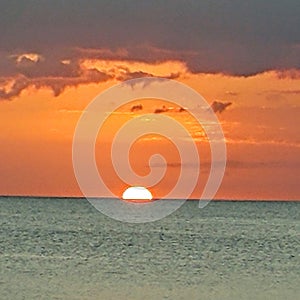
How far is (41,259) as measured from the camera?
1361 inches

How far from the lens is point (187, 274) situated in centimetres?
3031

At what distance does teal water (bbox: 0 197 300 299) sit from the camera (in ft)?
85.6

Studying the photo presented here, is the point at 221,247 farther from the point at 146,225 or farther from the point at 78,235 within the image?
the point at 146,225

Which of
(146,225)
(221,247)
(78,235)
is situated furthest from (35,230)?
(221,247)

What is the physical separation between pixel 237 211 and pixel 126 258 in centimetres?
4949

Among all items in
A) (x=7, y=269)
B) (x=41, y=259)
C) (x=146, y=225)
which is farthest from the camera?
(x=146, y=225)

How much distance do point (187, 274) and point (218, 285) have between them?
109 inches

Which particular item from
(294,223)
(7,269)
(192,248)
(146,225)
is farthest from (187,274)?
(294,223)

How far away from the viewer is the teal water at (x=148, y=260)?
26078 mm

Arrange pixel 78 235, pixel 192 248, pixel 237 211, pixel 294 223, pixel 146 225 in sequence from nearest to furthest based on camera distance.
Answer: pixel 192 248 < pixel 78 235 < pixel 146 225 < pixel 294 223 < pixel 237 211

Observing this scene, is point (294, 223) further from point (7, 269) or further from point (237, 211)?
point (7, 269)

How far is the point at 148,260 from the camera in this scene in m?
35.5

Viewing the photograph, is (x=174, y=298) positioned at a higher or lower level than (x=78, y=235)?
lower

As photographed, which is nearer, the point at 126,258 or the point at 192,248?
the point at 126,258
